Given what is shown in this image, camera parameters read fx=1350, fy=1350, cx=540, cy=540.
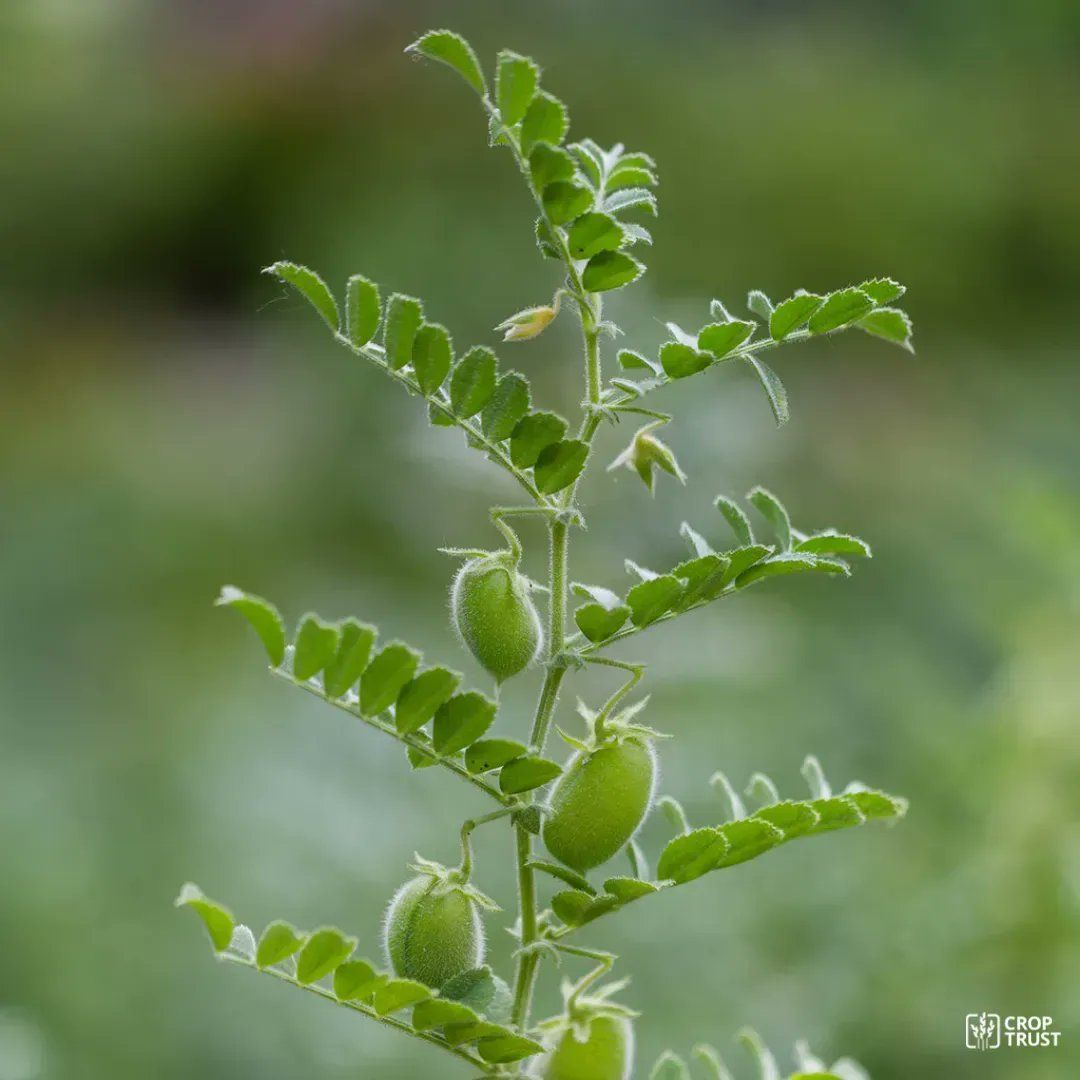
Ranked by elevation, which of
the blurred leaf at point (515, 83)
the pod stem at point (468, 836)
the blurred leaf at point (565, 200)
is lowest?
the pod stem at point (468, 836)

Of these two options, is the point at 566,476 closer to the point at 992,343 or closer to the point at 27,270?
the point at 992,343

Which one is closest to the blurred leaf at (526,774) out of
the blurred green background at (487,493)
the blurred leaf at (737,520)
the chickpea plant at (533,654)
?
the chickpea plant at (533,654)

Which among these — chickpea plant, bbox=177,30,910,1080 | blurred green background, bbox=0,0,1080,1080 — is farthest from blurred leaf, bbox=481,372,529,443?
blurred green background, bbox=0,0,1080,1080

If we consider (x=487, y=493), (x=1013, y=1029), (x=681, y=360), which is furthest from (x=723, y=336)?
(x=487, y=493)

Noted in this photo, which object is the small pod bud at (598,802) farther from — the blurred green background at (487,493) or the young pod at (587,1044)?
A: the blurred green background at (487,493)

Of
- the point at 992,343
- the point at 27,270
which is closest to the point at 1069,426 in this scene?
the point at 992,343

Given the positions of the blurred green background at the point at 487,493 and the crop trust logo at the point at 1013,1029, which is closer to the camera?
the crop trust logo at the point at 1013,1029

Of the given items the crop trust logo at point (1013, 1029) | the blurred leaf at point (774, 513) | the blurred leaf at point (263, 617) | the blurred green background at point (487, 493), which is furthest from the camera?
the blurred green background at point (487, 493)

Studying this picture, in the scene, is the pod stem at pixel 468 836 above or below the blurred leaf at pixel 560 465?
below
